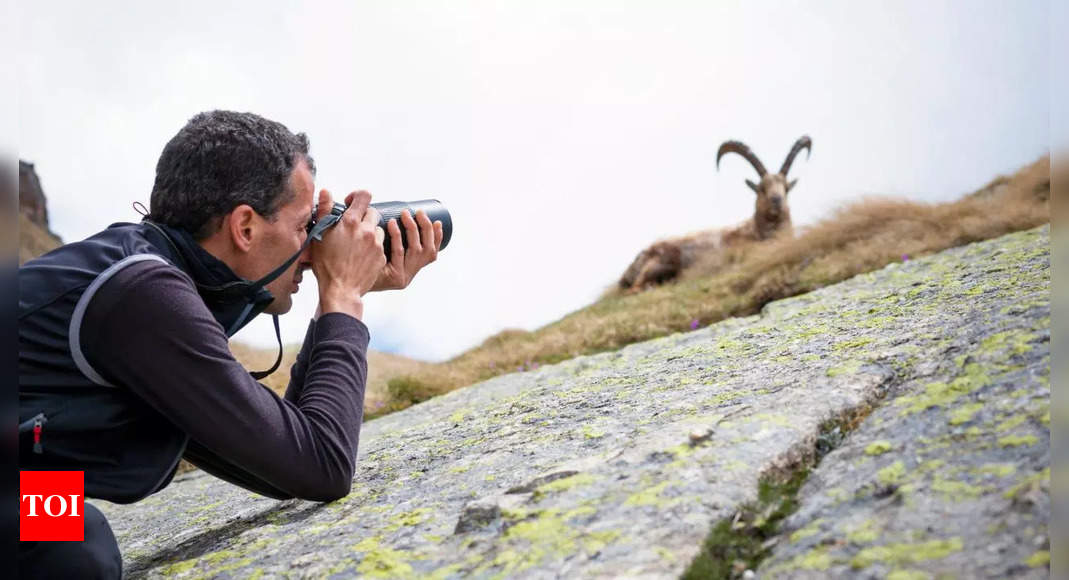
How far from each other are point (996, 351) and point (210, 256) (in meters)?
2.15

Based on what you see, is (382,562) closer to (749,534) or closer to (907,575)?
(749,534)

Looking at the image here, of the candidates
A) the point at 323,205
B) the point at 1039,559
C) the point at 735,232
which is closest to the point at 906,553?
the point at 1039,559

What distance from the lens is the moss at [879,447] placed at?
154 cm

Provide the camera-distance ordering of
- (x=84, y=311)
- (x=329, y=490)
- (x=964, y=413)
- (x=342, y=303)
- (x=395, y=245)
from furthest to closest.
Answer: (x=395, y=245)
(x=342, y=303)
(x=329, y=490)
(x=84, y=311)
(x=964, y=413)

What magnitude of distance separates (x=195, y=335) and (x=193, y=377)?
0.35 ft

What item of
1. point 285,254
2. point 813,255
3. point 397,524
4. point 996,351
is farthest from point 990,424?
point 813,255

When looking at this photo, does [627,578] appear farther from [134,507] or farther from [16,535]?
[134,507]

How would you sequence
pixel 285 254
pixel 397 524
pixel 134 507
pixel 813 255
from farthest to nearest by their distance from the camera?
pixel 813 255 < pixel 134 507 < pixel 285 254 < pixel 397 524

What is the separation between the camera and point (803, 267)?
9.88 metres

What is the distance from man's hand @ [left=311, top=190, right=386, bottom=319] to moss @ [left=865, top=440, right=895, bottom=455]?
5.09 ft

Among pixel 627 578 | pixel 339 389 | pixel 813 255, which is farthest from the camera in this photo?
pixel 813 255

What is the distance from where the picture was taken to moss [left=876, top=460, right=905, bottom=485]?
4.63ft

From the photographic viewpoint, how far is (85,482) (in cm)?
202

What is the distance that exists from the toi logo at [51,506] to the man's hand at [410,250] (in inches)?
41.6
